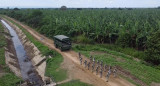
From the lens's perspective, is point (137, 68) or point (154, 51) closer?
point (137, 68)

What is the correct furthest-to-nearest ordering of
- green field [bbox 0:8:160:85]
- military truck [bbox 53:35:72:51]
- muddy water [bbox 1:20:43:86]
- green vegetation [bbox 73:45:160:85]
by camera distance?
military truck [bbox 53:35:72:51], muddy water [bbox 1:20:43:86], green field [bbox 0:8:160:85], green vegetation [bbox 73:45:160:85]

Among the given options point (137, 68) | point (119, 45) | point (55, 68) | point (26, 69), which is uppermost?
point (119, 45)

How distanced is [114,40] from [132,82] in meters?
19.3

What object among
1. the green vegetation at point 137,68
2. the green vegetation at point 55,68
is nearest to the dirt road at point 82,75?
the green vegetation at point 55,68

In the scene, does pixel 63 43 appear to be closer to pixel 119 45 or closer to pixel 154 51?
pixel 119 45

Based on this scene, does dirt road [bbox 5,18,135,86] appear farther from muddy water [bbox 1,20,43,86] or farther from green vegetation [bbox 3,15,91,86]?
muddy water [bbox 1,20,43,86]

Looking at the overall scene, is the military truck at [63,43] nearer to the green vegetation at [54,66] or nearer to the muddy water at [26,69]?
the green vegetation at [54,66]

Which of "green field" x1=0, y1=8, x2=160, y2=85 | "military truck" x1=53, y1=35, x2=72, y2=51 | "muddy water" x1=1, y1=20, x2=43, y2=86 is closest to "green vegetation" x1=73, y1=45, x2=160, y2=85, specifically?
"green field" x1=0, y1=8, x2=160, y2=85

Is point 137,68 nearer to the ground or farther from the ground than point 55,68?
farther from the ground

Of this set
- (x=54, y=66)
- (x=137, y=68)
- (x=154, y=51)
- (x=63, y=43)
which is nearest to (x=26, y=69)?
(x=54, y=66)

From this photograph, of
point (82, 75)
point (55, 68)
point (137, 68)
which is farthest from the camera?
point (55, 68)

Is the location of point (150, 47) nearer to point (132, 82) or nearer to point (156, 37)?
point (156, 37)

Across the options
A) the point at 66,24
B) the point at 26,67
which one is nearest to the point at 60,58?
→ the point at 26,67

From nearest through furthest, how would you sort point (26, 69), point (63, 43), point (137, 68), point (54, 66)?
point (137, 68) → point (54, 66) → point (26, 69) → point (63, 43)
